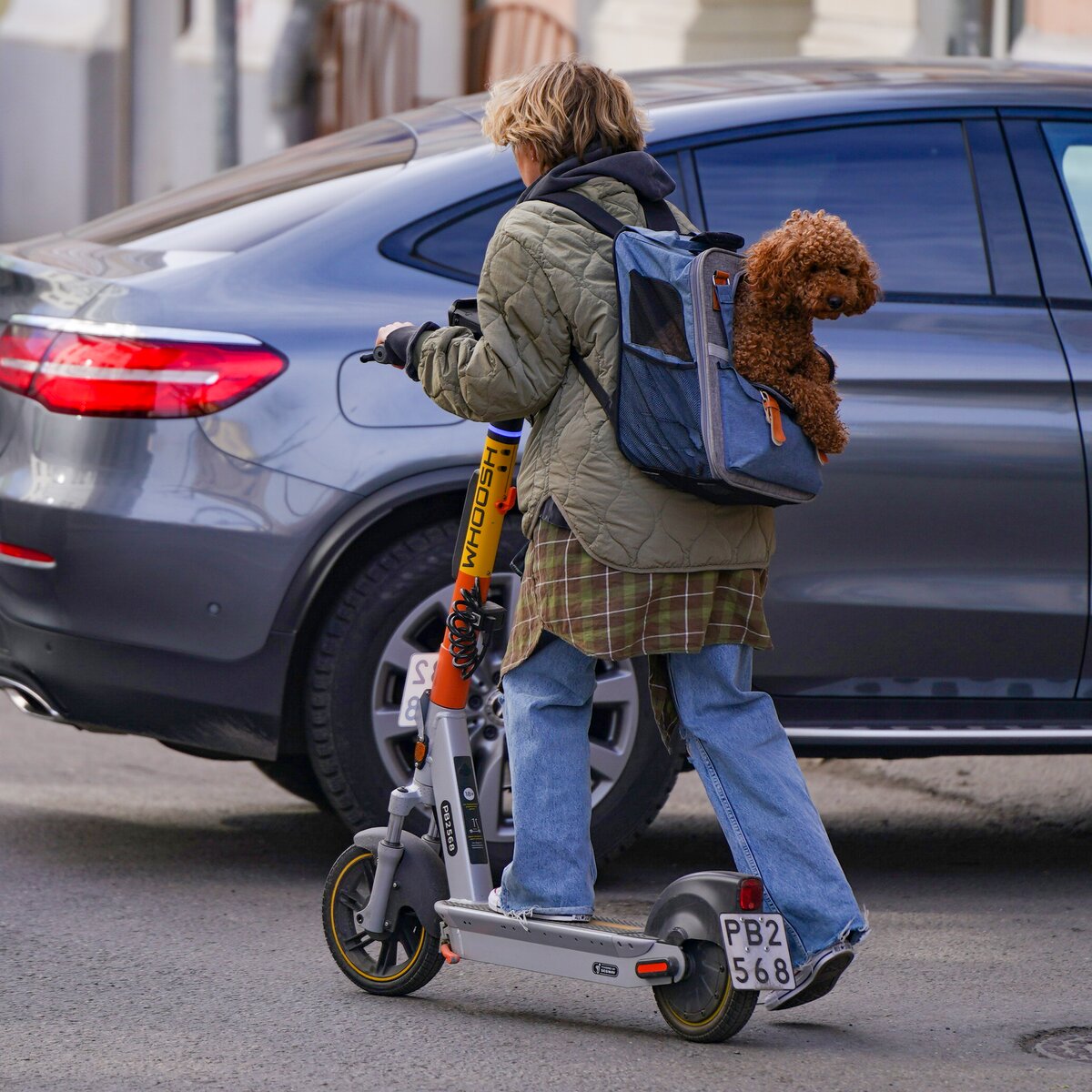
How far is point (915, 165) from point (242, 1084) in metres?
2.55

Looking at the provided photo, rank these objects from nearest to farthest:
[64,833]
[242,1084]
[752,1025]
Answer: [242,1084]
[752,1025]
[64,833]

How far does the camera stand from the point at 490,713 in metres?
4.14

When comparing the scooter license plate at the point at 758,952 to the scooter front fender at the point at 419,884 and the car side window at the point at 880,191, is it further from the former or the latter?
the car side window at the point at 880,191

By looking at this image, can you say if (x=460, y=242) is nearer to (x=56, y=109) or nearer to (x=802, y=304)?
(x=802, y=304)

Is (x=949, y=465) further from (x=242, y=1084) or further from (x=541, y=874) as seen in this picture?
(x=242, y=1084)

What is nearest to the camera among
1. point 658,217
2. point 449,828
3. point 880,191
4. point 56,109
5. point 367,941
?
point 658,217

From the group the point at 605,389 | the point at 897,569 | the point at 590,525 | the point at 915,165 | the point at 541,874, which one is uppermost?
the point at 915,165

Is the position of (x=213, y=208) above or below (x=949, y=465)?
above

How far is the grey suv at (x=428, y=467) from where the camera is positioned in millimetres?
4090

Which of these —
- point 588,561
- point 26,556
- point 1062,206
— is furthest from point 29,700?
point 1062,206

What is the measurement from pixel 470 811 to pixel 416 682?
351mm

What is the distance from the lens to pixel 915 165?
177 inches

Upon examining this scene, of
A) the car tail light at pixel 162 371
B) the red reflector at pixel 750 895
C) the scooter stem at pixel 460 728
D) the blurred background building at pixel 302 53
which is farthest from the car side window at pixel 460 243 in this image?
the blurred background building at pixel 302 53

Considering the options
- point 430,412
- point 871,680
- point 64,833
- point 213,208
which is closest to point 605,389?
point 430,412
